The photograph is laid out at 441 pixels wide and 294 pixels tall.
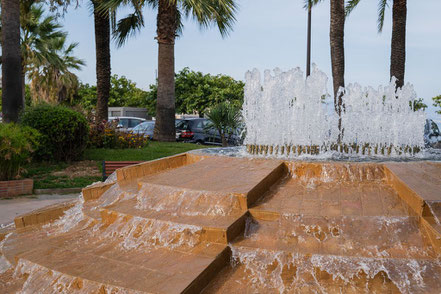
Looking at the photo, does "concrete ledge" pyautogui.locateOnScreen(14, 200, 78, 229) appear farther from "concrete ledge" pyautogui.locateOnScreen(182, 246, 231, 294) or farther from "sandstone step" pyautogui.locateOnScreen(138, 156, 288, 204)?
"concrete ledge" pyautogui.locateOnScreen(182, 246, 231, 294)

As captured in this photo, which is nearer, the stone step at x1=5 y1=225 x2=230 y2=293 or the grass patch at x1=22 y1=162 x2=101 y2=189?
the stone step at x1=5 y1=225 x2=230 y2=293

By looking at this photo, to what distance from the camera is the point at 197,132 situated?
695 inches

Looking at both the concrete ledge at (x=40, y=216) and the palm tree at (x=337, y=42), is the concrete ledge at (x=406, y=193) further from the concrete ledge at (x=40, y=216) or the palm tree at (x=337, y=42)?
the palm tree at (x=337, y=42)

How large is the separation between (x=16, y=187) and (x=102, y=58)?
792 cm

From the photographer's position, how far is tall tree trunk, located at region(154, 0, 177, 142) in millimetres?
14562

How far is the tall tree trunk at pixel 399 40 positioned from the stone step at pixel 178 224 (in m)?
9.84

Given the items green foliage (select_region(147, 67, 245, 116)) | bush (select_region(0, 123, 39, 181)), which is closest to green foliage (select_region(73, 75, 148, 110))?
green foliage (select_region(147, 67, 245, 116))

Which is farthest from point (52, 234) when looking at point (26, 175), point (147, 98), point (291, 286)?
point (147, 98)

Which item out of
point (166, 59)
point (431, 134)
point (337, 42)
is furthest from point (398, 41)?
point (166, 59)

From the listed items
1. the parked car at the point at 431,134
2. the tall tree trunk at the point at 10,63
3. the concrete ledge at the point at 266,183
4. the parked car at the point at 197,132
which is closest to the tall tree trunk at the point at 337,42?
the parked car at the point at 431,134

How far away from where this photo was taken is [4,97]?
1140 centimetres

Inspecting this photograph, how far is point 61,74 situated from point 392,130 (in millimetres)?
25913

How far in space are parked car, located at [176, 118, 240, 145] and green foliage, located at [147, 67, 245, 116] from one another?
1340 cm

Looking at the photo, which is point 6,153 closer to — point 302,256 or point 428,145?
point 302,256
